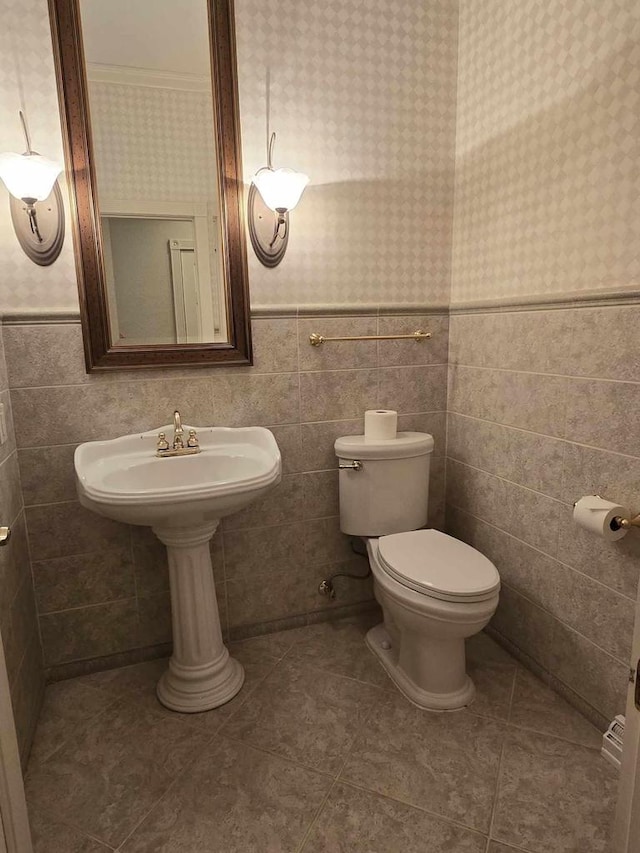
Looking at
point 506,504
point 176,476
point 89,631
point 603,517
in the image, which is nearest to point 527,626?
point 506,504

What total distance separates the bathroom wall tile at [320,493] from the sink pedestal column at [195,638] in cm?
49

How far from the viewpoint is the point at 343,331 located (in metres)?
2.02

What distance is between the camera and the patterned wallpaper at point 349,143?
172 cm

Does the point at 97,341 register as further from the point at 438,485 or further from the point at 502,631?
the point at 502,631

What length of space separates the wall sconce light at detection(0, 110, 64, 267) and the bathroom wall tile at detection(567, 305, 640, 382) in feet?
5.38

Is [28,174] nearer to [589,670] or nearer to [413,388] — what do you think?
[413,388]

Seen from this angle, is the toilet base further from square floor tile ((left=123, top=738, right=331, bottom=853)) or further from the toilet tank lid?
the toilet tank lid

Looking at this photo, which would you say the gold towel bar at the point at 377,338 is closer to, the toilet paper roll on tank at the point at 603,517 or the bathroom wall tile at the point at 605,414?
the bathroom wall tile at the point at 605,414

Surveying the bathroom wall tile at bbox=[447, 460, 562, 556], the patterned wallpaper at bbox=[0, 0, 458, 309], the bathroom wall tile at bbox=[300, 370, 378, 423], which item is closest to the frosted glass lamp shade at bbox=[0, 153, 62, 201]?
the patterned wallpaper at bbox=[0, 0, 458, 309]

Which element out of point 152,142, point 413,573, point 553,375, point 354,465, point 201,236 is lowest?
point 413,573

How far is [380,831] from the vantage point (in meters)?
1.29

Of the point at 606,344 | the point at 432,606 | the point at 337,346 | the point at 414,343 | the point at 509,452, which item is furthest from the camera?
the point at 414,343

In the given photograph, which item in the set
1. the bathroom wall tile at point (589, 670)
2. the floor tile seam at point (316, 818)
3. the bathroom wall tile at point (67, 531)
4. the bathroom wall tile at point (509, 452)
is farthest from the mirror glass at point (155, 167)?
the bathroom wall tile at point (589, 670)

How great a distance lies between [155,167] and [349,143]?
717 mm
